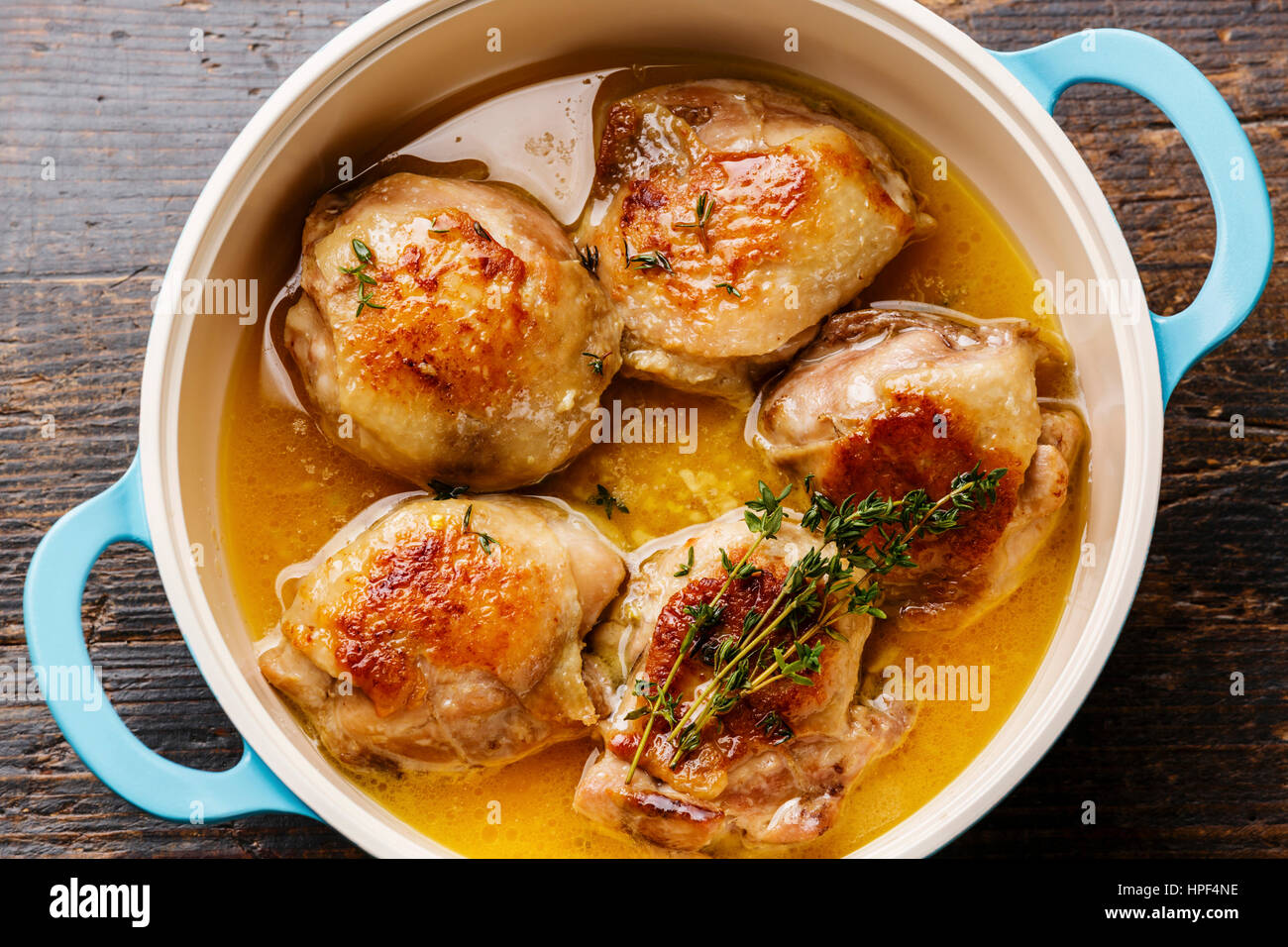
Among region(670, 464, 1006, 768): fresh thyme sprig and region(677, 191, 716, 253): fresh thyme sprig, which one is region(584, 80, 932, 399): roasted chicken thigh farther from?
region(670, 464, 1006, 768): fresh thyme sprig

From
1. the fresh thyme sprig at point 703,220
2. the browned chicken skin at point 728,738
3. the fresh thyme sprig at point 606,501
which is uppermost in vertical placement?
the fresh thyme sprig at point 703,220

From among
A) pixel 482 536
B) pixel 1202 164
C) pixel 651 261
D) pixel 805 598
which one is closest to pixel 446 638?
pixel 482 536

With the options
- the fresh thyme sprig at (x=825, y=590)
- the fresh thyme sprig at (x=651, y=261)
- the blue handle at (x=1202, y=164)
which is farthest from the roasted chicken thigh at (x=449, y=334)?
the blue handle at (x=1202, y=164)

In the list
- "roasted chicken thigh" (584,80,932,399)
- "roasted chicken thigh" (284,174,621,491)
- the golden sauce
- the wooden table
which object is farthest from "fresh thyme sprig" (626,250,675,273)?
the wooden table

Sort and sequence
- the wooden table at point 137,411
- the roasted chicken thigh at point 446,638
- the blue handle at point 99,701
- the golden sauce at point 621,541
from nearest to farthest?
the blue handle at point 99,701
the roasted chicken thigh at point 446,638
the golden sauce at point 621,541
the wooden table at point 137,411

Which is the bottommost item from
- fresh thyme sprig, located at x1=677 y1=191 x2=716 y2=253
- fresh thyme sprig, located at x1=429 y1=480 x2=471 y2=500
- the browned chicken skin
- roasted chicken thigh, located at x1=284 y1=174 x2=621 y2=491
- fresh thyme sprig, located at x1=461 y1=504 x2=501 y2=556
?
the browned chicken skin

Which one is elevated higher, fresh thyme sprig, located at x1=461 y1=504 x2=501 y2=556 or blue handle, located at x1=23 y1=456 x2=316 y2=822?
fresh thyme sprig, located at x1=461 y1=504 x2=501 y2=556

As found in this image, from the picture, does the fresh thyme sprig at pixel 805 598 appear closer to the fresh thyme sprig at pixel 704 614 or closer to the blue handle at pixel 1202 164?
the fresh thyme sprig at pixel 704 614
